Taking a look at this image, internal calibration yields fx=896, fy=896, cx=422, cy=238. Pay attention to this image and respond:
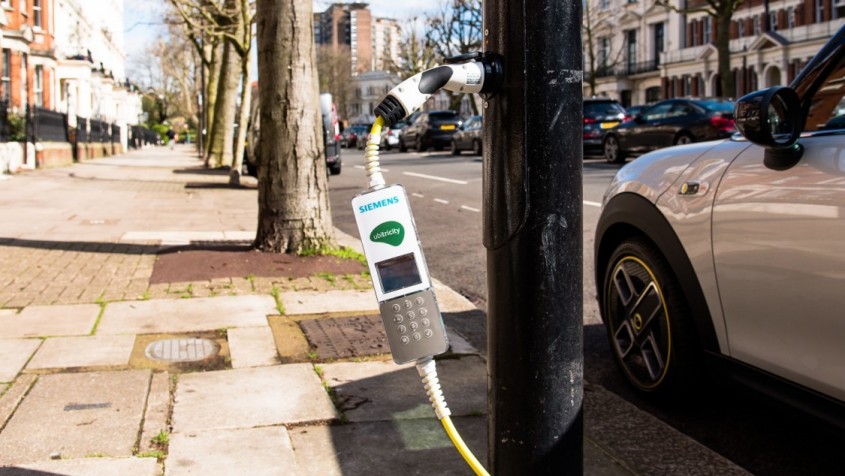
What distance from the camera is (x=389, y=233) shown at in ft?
6.61

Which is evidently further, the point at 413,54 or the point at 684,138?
the point at 413,54

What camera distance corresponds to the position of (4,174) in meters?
22.8

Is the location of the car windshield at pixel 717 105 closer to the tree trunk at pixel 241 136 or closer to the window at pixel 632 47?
the tree trunk at pixel 241 136

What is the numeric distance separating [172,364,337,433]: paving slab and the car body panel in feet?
5.64

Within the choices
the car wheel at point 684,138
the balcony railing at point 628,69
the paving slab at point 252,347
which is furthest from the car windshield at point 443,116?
the paving slab at point 252,347

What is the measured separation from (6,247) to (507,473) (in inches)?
320

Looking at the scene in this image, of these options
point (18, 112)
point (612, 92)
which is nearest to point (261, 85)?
point (18, 112)

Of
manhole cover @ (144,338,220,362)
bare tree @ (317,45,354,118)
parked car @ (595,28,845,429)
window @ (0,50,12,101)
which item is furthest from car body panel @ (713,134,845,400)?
bare tree @ (317,45,354,118)

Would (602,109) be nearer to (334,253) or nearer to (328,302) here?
(334,253)

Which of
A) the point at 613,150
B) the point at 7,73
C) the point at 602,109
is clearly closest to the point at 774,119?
the point at 613,150

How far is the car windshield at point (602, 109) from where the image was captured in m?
26.2

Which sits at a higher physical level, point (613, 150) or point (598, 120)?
point (598, 120)

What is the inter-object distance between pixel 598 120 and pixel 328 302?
823 inches

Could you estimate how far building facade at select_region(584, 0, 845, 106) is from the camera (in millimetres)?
53469
